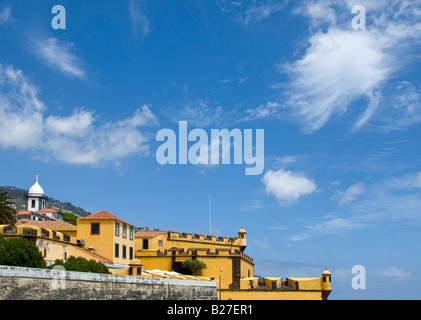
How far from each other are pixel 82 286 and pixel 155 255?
29.8m

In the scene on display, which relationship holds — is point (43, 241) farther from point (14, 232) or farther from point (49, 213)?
point (49, 213)

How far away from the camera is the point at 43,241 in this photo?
42.7m

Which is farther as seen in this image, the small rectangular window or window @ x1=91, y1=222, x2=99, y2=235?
the small rectangular window

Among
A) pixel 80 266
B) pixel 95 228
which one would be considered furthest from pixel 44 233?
pixel 95 228

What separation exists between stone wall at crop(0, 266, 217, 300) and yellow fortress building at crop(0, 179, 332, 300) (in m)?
3.51

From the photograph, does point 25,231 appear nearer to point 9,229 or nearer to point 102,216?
point 9,229

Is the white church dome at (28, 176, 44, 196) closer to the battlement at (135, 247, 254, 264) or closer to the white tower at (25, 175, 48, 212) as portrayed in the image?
the white tower at (25, 175, 48, 212)

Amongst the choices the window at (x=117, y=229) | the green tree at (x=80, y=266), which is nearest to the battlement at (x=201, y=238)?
the window at (x=117, y=229)

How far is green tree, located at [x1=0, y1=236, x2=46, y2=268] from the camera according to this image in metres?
32.0

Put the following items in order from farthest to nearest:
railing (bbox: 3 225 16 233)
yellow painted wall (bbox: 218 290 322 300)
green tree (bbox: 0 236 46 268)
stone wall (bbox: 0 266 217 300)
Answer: yellow painted wall (bbox: 218 290 322 300) → railing (bbox: 3 225 16 233) → green tree (bbox: 0 236 46 268) → stone wall (bbox: 0 266 217 300)

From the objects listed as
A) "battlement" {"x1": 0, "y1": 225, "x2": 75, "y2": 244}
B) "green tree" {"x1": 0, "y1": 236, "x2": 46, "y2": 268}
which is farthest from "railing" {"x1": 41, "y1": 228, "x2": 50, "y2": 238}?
"green tree" {"x1": 0, "y1": 236, "x2": 46, "y2": 268}

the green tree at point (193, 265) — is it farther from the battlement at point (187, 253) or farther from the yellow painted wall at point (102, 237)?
the yellow painted wall at point (102, 237)

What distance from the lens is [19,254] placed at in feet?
107

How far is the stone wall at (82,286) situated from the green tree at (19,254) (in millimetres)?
3926
